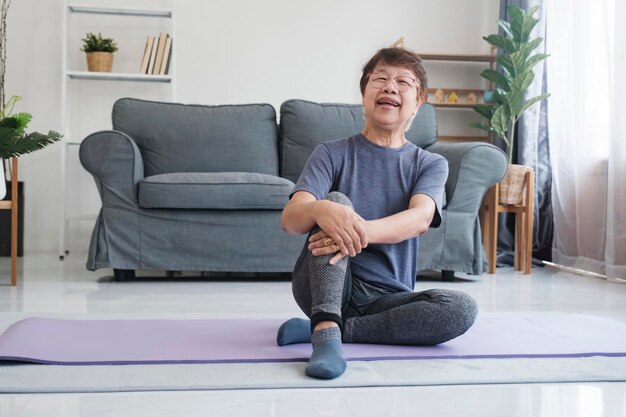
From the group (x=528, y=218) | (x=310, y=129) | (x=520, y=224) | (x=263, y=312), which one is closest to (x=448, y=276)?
(x=528, y=218)

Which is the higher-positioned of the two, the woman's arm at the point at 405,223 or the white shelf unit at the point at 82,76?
the white shelf unit at the point at 82,76

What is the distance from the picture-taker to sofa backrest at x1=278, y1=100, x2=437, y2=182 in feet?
12.5

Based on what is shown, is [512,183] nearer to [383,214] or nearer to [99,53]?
[383,214]

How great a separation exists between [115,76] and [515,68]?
2.29 m

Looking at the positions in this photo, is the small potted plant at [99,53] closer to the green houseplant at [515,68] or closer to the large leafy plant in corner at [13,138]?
the large leafy plant in corner at [13,138]

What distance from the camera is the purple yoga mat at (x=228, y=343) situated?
5.36 ft

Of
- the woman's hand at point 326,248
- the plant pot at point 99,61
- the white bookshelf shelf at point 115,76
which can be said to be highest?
the plant pot at point 99,61

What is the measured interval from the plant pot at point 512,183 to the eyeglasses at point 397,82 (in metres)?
2.27

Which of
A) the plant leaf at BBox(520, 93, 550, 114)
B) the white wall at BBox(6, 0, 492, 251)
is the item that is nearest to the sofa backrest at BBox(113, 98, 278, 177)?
the white wall at BBox(6, 0, 492, 251)

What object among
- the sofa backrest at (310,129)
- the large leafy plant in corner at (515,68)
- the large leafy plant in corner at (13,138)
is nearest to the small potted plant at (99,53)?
the sofa backrest at (310,129)

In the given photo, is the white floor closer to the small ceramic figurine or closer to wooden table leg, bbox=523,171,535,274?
wooden table leg, bbox=523,171,535,274

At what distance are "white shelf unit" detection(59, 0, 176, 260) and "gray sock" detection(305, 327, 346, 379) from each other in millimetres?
2999

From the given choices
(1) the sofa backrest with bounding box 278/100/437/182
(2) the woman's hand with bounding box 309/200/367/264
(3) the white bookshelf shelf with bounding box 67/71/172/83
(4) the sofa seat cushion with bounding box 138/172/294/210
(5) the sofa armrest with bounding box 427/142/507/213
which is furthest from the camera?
(3) the white bookshelf shelf with bounding box 67/71/172/83

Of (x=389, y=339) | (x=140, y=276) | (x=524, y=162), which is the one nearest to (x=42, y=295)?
(x=140, y=276)
